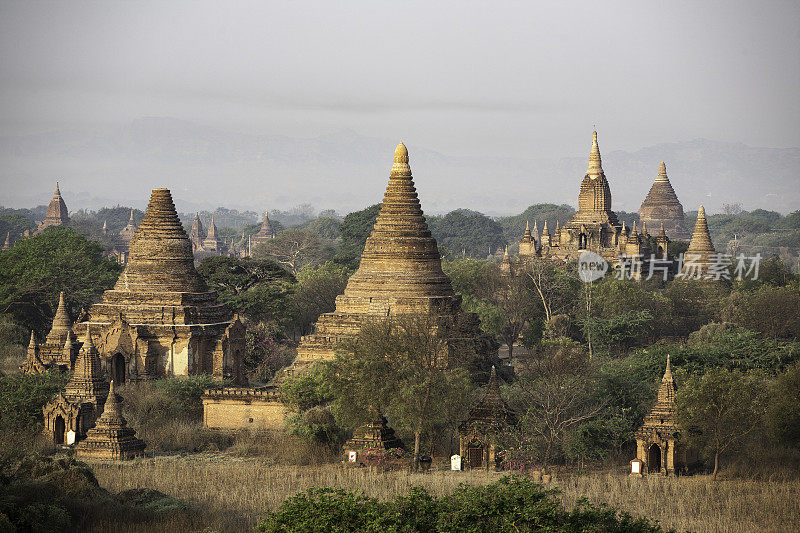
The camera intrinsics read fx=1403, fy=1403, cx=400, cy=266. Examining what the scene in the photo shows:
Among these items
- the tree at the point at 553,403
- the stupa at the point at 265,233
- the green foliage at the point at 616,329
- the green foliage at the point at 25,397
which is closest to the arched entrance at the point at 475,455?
the tree at the point at 553,403

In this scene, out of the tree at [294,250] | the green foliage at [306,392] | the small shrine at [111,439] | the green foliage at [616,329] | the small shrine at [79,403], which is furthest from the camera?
the tree at [294,250]

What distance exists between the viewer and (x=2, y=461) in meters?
31.7

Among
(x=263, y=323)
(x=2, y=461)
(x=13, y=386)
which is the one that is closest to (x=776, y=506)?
(x=2, y=461)

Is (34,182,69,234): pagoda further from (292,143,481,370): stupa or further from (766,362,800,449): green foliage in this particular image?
(766,362,800,449): green foliage

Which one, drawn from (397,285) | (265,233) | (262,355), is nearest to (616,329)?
(397,285)

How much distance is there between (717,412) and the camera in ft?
121

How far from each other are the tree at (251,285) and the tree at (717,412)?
2645 cm

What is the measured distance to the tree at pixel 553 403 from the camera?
126ft

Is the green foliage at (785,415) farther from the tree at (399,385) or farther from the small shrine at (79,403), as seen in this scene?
the small shrine at (79,403)

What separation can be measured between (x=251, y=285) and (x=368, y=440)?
2630 centimetres

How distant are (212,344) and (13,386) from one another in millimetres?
8700

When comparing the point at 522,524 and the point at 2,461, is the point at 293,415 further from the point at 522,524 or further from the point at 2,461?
the point at 522,524

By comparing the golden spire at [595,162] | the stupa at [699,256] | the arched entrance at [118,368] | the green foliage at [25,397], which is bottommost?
the green foliage at [25,397]

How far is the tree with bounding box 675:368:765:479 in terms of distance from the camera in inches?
1448
